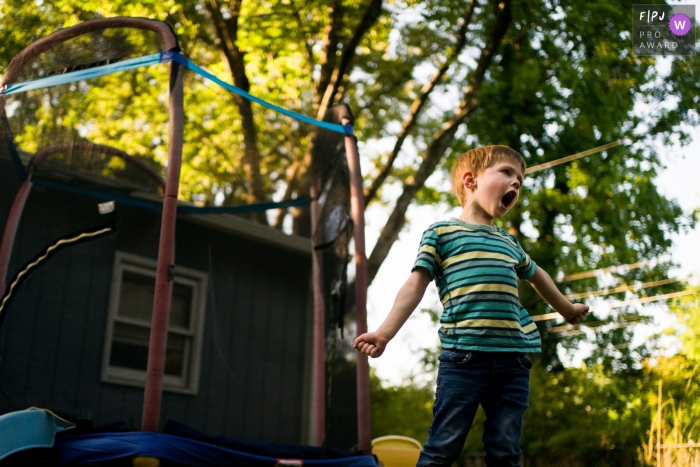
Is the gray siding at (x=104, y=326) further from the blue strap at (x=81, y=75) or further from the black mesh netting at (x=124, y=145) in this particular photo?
the blue strap at (x=81, y=75)

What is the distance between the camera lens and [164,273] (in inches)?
131

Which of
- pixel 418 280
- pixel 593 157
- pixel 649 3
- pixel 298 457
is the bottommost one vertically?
pixel 298 457

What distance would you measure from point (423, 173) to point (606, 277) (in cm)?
432

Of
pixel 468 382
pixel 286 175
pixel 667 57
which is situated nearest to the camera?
pixel 468 382

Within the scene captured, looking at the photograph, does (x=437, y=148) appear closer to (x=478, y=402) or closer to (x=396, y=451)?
(x=396, y=451)

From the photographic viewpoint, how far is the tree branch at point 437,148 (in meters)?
8.21

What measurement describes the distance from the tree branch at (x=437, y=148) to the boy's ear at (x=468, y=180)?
5.99 meters

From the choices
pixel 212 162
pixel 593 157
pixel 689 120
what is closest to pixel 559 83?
pixel 593 157

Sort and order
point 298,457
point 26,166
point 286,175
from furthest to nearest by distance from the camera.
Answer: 1. point 286,175
2. point 26,166
3. point 298,457

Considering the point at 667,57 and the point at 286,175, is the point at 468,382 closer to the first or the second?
the point at 286,175

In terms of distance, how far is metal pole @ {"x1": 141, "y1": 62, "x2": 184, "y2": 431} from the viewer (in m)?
3.14

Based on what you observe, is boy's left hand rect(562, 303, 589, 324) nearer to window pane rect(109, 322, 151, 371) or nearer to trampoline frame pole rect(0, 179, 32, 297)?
window pane rect(109, 322, 151, 371)

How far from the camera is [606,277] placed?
11.3 m

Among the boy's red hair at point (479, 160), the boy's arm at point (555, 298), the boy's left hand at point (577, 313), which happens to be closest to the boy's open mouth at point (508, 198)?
the boy's red hair at point (479, 160)
